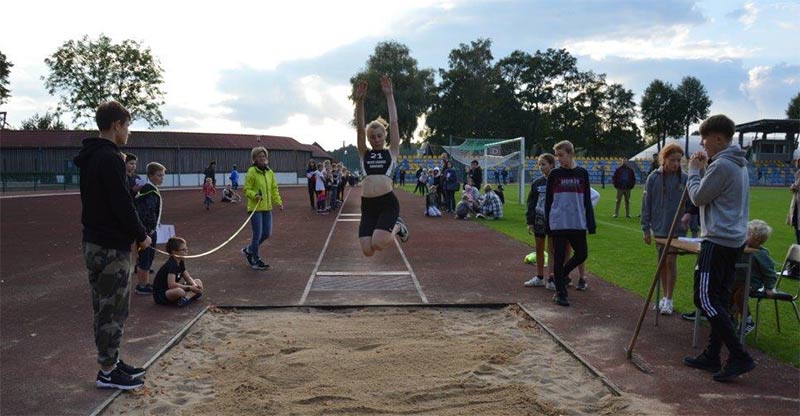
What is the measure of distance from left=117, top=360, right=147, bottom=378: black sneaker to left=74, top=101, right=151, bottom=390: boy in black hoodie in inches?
1.1

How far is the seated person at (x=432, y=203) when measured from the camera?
22.5 metres

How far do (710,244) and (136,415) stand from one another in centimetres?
495

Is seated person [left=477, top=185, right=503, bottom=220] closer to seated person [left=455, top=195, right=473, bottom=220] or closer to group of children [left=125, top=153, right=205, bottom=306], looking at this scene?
seated person [left=455, top=195, right=473, bottom=220]

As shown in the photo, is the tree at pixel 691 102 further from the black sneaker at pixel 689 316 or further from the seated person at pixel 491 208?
the black sneaker at pixel 689 316

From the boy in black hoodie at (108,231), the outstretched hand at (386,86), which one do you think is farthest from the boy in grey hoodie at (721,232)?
the boy in black hoodie at (108,231)

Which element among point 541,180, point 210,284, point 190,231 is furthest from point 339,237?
point 541,180

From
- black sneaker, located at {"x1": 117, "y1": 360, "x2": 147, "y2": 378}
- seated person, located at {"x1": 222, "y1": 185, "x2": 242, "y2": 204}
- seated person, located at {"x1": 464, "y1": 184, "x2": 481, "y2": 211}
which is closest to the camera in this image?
black sneaker, located at {"x1": 117, "y1": 360, "x2": 147, "y2": 378}

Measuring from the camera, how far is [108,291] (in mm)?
4816

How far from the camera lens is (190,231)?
58.5ft

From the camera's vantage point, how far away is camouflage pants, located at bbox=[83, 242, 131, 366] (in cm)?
475

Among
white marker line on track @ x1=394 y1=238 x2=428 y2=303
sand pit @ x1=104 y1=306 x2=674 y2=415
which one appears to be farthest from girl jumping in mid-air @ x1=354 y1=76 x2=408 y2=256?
white marker line on track @ x1=394 y1=238 x2=428 y2=303

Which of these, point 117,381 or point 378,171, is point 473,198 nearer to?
point 378,171

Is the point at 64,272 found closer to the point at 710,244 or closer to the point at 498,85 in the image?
the point at 710,244

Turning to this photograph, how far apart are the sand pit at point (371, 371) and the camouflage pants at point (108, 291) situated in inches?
18.2
